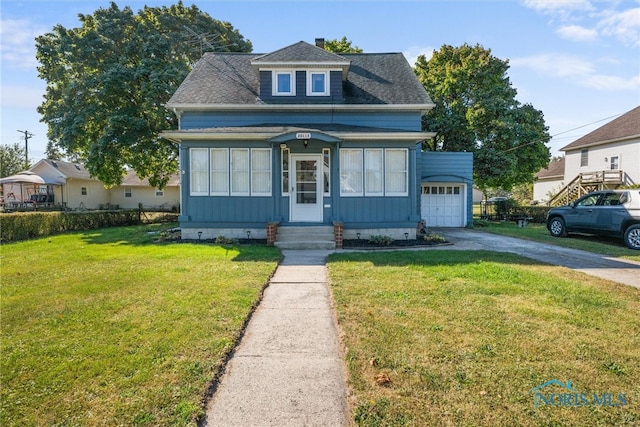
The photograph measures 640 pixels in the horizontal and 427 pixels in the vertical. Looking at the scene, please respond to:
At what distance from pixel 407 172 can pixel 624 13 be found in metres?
8.42

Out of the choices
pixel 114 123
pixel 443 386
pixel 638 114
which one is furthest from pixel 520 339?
pixel 638 114

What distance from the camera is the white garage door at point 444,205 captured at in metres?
16.7

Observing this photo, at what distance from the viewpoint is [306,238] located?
10477 millimetres

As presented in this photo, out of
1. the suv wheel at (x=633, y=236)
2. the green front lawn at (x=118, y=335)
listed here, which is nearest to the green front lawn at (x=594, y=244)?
the suv wheel at (x=633, y=236)

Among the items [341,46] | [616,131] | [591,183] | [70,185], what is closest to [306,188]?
[341,46]

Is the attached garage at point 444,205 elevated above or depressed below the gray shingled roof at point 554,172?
below

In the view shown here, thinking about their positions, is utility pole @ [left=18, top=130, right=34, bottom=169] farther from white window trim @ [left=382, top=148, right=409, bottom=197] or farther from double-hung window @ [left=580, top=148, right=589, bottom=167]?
double-hung window @ [left=580, top=148, right=589, bottom=167]

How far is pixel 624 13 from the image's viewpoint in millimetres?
10492

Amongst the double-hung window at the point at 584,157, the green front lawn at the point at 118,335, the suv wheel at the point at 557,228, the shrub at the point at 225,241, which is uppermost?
the double-hung window at the point at 584,157

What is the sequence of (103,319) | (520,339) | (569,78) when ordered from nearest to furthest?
(520,339)
(103,319)
(569,78)

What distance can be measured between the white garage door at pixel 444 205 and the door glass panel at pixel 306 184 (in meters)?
7.58

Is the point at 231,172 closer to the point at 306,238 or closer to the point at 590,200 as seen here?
the point at 306,238

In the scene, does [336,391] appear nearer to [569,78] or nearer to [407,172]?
[407,172]

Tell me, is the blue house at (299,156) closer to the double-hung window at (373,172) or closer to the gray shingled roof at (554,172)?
the double-hung window at (373,172)
